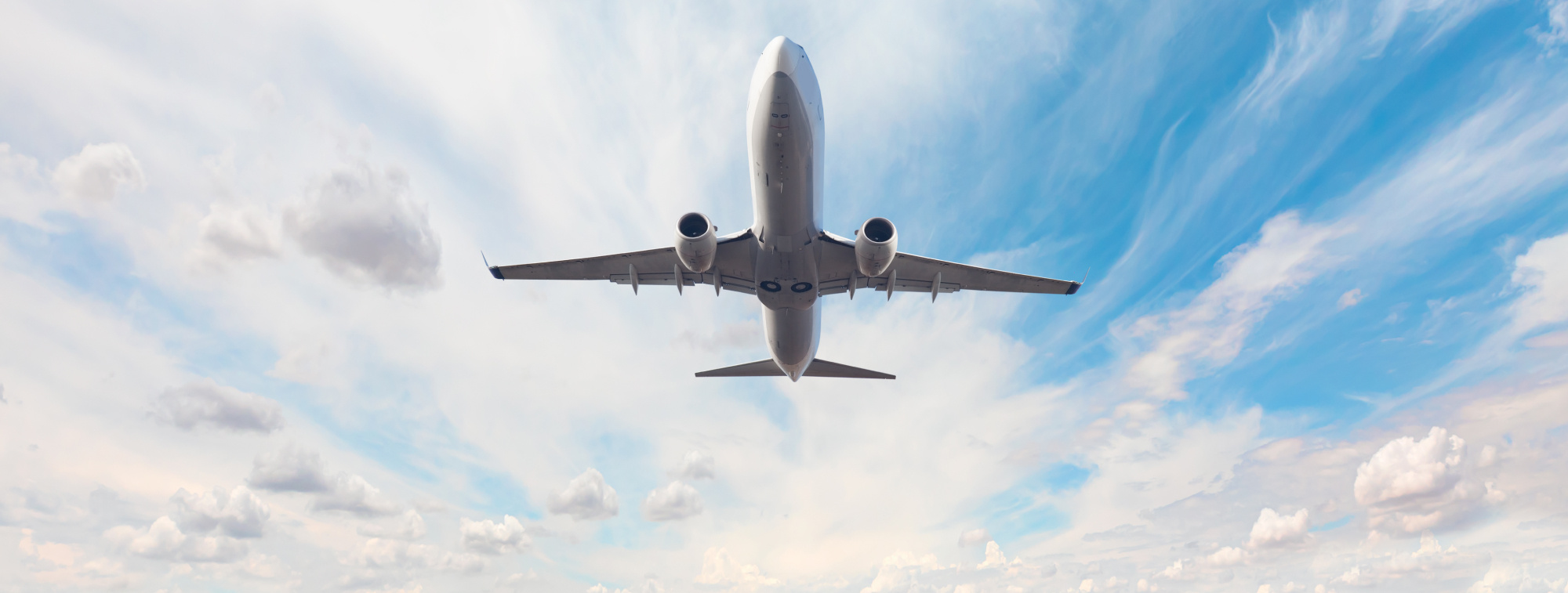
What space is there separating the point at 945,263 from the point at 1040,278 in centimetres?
475

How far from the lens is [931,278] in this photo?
105 feet

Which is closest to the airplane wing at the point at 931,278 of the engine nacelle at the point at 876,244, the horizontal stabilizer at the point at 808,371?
the engine nacelle at the point at 876,244

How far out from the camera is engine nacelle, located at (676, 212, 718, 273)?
79.8ft

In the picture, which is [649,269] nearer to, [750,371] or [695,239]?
[695,239]

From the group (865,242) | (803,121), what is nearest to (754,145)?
(803,121)

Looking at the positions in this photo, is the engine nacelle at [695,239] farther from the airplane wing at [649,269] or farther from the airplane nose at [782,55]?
the airplane nose at [782,55]

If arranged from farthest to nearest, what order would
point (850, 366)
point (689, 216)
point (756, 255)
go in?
point (850, 366) → point (756, 255) → point (689, 216)

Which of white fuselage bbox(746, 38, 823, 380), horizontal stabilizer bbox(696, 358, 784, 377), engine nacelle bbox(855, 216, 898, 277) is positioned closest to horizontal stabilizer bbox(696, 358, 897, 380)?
horizontal stabilizer bbox(696, 358, 784, 377)

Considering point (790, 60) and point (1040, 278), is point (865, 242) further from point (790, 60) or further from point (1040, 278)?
point (1040, 278)

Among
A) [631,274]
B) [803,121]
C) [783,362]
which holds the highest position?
[803,121]

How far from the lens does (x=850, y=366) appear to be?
1507 inches

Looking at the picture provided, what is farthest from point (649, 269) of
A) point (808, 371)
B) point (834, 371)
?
point (834, 371)

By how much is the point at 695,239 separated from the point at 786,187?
150 inches

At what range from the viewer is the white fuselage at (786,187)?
69.9ft
